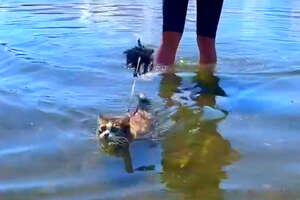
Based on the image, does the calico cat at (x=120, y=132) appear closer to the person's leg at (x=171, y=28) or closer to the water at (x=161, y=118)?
the water at (x=161, y=118)

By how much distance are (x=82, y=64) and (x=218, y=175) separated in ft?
7.78

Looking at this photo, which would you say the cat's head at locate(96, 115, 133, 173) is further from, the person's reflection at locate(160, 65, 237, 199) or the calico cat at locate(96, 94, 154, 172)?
the person's reflection at locate(160, 65, 237, 199)

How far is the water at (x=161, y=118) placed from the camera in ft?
8.43

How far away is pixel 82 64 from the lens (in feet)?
15.7

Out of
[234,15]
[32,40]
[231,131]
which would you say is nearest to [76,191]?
[231,131]

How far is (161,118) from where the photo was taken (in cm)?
343

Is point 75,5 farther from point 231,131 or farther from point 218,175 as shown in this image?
point 218,175

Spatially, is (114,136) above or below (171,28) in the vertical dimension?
below

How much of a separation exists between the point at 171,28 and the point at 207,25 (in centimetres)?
28

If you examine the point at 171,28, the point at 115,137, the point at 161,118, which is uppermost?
the point at 171,28

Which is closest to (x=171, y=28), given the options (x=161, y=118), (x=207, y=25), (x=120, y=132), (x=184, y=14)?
(x=184, y=14)

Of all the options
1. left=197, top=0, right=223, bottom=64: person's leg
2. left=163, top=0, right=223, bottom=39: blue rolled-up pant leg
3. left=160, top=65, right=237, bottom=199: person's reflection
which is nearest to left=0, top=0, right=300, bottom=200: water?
left=160, top=65, right=237, bottom=199: person's reflection

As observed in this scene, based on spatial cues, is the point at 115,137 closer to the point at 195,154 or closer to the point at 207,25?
the point at 195,154

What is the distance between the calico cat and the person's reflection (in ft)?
0.50
